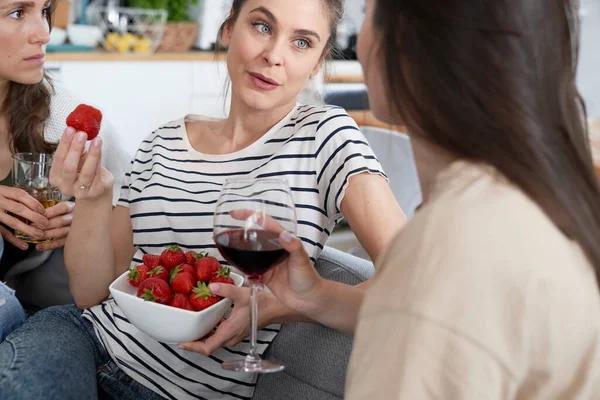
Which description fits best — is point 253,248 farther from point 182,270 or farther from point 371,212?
point 371,212

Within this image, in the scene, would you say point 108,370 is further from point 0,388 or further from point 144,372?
point 0,388

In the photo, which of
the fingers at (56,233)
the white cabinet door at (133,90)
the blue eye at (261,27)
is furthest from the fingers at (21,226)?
the white cabinet door at (133,90)

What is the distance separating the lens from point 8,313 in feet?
5.33

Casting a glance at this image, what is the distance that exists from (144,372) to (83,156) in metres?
0.46

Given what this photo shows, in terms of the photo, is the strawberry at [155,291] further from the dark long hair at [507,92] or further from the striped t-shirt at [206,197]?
the dark long hair at [507,92]

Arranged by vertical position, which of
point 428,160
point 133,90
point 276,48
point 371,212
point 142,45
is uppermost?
point 428,160

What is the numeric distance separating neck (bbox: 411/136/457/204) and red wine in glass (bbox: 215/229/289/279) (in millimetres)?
255

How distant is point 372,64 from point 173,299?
566 mm

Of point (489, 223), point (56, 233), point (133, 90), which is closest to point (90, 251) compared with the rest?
point (56, 233)

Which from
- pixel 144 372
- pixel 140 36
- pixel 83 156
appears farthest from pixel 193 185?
pixel 140 36

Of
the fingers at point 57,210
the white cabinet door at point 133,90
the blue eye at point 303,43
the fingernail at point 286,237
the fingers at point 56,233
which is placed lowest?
the white cabinet door at point 133,90

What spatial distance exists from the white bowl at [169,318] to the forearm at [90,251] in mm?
351

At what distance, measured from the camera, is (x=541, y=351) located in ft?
2.60

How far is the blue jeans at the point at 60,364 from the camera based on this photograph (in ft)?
4.41
